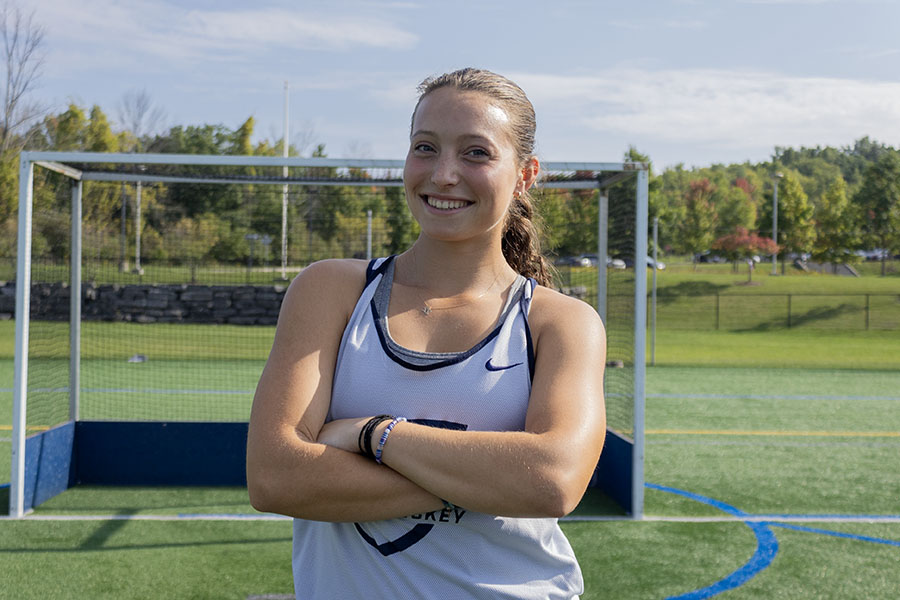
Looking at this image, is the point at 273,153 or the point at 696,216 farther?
the point at 696,216

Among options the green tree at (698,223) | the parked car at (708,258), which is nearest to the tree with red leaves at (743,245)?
the green tree at (698,223)

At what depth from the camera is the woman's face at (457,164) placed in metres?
1.65

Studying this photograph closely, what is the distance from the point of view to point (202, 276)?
63.0 feet

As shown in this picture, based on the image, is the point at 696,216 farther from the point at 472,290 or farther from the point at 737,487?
the point at 472,290

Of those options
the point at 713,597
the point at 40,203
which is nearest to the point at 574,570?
the point at 713,597

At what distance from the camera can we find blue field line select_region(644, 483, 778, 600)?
16.5ft

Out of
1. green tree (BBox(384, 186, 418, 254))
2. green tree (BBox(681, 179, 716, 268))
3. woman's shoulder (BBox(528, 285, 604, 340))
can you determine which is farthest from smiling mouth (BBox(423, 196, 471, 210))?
green tree (BBox(681, 179, 716, 268))

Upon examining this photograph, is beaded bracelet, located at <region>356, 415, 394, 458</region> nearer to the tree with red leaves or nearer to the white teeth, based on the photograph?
the white teeth

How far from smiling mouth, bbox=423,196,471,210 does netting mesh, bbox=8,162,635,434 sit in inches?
198

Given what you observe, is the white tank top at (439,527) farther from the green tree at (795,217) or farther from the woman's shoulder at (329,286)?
the green tree at (795,217)

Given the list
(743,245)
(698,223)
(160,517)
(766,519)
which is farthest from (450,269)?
(698,223)

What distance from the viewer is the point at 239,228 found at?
1593 centimetres

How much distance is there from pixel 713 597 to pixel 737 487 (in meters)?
2.77

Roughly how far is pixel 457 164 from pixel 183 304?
69.6 feet
